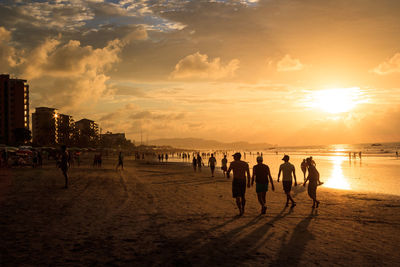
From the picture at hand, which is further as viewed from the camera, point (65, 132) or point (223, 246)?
point (65, 132)

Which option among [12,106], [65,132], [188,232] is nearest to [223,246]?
[188,232]

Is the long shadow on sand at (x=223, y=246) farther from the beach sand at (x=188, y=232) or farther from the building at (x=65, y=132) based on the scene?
the building at (x=65, y=132)

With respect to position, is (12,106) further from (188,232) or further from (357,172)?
(188,232)

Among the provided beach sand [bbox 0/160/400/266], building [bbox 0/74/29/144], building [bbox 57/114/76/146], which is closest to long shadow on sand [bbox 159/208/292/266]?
beach sand [bbox 0/160/400/266]

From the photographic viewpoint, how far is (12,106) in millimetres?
101688

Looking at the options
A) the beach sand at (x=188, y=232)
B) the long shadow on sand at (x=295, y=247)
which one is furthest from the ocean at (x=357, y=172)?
the long shadow on sand at (x=295, y=247)

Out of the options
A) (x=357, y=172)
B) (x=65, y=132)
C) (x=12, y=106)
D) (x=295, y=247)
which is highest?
(x=12, y=106)

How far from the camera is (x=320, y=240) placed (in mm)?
7223

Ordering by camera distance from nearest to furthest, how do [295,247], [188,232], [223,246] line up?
[223,246] < [295,247] < [188,232]

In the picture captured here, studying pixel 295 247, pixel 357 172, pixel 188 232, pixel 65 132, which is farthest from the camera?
pixel 65 132

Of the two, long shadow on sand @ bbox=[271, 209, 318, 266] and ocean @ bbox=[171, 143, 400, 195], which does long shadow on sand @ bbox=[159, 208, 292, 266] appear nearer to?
long shadow on sand @ bbox=[271, 209, 318, 266]

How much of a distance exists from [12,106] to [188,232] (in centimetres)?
11327

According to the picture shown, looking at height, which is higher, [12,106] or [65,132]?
[12,106]

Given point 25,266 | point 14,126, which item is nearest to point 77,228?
point 25,266
